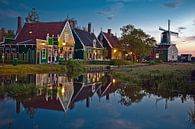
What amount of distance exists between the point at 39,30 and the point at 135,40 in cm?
2228

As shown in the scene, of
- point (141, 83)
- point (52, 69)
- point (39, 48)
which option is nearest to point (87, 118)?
point (141, 83)

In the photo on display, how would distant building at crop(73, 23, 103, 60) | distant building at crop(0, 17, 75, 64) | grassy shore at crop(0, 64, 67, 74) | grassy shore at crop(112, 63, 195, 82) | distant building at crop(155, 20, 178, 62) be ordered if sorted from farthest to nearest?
distant building at crop(155, 20, 178, 62) < distant building at crop(73, 23, 103, 60) < distant building at crop(0, 17, 75, 64) < grassy shore at crop(0, 64, 67, 74) < grassy shore at crop(112, 63, 195, 82)

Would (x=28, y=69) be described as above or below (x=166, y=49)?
below

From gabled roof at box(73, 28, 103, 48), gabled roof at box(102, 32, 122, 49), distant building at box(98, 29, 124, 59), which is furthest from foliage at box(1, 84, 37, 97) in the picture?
gabled roof at box(102, 32, 122, 49)

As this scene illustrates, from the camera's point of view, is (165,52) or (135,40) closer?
(135,40)

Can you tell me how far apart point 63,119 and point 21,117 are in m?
1.88

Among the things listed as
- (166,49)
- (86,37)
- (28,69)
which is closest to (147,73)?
(28,69)

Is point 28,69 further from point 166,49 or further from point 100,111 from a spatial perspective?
point 166,49

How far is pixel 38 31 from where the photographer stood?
46.2 meters

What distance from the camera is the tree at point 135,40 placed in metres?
58.4

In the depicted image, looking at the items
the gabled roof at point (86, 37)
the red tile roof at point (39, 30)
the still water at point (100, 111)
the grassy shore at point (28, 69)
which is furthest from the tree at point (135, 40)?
the still water at point (100, 111)

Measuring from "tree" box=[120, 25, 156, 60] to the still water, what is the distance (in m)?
40.2

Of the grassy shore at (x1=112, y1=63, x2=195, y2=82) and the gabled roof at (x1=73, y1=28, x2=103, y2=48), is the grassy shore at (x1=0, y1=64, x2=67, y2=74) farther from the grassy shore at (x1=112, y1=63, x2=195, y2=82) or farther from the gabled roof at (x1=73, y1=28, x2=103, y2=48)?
the gabled roof at (x1=73, y1=28, x2=103, y2=48)

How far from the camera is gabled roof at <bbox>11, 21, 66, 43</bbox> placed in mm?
44750
